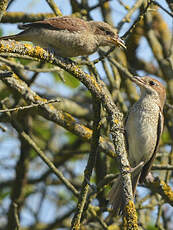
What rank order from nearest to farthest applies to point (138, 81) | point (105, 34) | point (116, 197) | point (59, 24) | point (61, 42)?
point (61, 42), point (59, 24), point (116, 197), point (105, 34), point (138, 81)

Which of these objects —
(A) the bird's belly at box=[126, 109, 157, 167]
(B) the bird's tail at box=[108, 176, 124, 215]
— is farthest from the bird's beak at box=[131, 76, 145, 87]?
(B) the bird's tail at box=[108, 176, 124, 215]

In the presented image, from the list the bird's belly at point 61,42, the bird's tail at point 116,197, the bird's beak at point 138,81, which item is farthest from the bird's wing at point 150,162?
the bird's belly at point 61,42

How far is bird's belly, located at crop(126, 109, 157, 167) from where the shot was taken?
17.2 ft

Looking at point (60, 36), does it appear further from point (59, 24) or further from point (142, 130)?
point (142, 130)

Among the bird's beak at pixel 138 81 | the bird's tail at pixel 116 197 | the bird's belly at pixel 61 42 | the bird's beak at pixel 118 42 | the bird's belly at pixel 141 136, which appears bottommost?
the bird's tail at pixel 116 197

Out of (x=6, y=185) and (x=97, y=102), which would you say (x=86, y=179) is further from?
(x=6, y=185)

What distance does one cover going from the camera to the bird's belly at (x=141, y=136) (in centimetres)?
525

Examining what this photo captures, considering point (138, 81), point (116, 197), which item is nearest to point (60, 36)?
point (138, 81)

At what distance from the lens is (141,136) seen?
5.26 m

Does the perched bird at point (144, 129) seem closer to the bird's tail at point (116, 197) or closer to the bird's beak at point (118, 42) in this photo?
the bird's tail at point (116, 197)

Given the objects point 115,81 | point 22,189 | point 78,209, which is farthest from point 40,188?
point 78,209

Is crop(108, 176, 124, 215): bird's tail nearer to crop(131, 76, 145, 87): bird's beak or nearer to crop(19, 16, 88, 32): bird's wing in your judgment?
crop(131, 76, 145, 87): bird's beak

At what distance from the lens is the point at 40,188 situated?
7098mm

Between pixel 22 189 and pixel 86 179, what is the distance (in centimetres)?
263
